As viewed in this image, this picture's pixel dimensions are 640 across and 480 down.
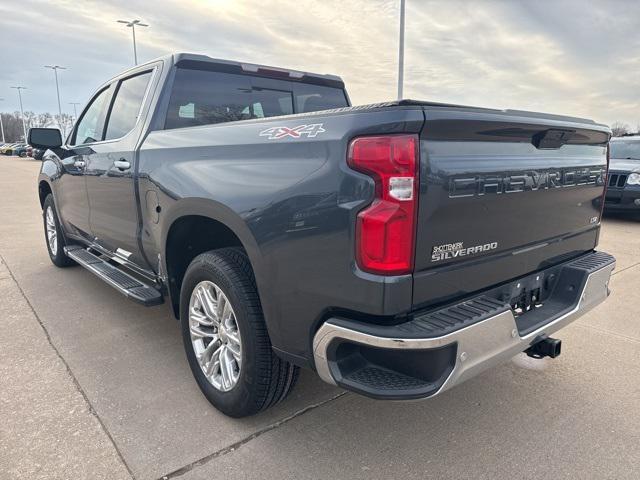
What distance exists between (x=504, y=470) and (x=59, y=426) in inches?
88.3

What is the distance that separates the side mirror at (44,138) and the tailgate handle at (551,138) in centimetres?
440

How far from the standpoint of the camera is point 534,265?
101 inches

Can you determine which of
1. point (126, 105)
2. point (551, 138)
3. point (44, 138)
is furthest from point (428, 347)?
point (44, 138)

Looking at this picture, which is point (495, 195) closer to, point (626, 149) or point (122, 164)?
point (122, 164)

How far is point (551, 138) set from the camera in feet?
7.97

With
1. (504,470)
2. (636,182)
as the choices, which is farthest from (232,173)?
(636,182)

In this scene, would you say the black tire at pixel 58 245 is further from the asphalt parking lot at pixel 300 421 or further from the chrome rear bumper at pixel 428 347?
the chrome rear bumper at pixel 428 347

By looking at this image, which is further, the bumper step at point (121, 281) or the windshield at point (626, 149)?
the windshield at point (626, 149)

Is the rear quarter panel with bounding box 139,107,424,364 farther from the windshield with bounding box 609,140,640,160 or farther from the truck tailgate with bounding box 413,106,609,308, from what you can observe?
the windshield with bounding box 609,140,640,160

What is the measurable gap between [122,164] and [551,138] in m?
2.74

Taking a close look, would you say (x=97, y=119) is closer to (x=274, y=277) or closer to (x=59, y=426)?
(x=59, y=426)

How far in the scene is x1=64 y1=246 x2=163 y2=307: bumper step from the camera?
3.25 meters

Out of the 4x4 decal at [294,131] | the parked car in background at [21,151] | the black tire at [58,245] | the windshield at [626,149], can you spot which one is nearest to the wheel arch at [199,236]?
the 4x4 decal at [294,131]

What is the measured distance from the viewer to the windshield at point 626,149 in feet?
33.6
